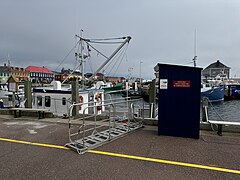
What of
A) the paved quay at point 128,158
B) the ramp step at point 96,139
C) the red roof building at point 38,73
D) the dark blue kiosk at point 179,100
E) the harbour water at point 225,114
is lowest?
the harbour water at point 225,114

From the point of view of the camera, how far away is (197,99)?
5273 mm

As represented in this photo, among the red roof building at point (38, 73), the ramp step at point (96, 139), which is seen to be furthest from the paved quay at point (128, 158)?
the red roof building at point (38, 73)

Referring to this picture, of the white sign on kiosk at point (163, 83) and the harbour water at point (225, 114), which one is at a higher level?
the white sign on kiosk at point (163, 83)

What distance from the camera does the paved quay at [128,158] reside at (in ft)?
11.2

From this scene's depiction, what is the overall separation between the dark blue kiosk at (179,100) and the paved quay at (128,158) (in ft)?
1.05

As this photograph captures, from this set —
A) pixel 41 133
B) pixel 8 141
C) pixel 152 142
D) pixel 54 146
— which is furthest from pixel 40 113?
pixel 152 142

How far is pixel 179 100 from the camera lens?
215 inches

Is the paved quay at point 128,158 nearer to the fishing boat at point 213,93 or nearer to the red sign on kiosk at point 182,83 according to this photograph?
the red sign on kiosk at point 182,83

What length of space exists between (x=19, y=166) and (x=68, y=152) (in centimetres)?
108

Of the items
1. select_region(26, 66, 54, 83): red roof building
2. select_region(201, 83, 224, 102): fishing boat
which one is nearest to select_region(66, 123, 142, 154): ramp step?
select_region(201, 83, 224, 102): fishing boat

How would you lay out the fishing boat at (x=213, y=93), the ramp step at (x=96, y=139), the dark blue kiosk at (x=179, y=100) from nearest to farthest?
the ramp step at (x=96, y=139)
the dark blue kiosk at (x=179, y=100)
the fishing boat at (x=213, y=93)

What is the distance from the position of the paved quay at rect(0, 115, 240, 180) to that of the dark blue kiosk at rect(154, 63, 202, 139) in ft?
1.05

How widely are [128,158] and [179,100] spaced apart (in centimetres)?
244

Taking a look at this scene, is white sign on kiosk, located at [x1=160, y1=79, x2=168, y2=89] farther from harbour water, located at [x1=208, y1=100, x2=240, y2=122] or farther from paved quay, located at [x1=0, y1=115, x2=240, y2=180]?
harbour water, located at [x1=208, y1=100, x2=240, y2=122]
